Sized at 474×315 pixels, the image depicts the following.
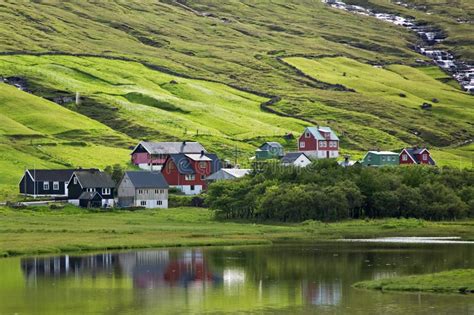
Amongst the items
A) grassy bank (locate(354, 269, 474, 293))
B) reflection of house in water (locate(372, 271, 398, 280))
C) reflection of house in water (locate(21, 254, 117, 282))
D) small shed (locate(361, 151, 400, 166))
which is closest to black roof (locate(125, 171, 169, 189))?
small shed (locate(361, 151, 400, 166))

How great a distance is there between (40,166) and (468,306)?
344 feet

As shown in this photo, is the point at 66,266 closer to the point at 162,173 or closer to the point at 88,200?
the point at 88,200

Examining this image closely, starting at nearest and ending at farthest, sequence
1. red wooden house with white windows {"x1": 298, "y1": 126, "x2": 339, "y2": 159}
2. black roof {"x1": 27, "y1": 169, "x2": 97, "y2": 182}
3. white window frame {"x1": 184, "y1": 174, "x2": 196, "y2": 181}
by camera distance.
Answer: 1. black roof {"x1": 27, "y1": 169, "x2": 97, "y2": 182}
2. white window frame {"x1": 184, "y1": 174, "x2": 196, "y2": 181}
3. red wooden house with white windows {"x1": 298, "y1": 126, "x2": 339, "y2": 159}

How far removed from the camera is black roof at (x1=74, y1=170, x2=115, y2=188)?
13762 cm

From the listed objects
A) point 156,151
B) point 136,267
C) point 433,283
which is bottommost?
point 433,283

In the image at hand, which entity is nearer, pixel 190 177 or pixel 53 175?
pixel 53 175

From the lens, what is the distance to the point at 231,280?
246ft

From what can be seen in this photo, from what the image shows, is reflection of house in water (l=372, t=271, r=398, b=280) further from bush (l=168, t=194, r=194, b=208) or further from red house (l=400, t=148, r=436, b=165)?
red house (l=400, t=148, r=436, b=165)

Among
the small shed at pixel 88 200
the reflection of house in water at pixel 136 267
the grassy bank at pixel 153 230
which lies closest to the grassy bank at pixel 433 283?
the reflection of house in water at pixel 136 267

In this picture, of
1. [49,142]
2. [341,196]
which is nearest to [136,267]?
[341,196]

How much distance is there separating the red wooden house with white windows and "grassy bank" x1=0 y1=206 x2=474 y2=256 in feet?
198

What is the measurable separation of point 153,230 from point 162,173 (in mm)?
49173

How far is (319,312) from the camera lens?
61.0 metres

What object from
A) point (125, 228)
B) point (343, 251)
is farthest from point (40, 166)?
point (343, 251)
